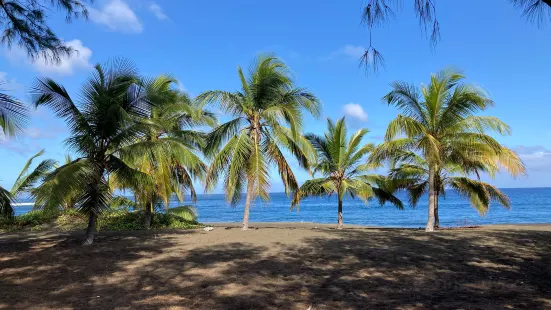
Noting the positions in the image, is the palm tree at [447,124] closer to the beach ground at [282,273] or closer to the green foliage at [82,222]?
the beach ground at [282,273]

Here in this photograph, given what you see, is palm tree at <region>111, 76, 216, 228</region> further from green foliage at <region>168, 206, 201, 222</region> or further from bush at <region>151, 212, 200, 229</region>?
green foliage at <region>168, 206, 201, 222</region>

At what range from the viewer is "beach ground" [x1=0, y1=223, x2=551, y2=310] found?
492 centimetres

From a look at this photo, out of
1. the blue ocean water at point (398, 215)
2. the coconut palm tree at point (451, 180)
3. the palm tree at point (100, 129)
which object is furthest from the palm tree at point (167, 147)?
the coconut palm tree at point (451, 180)

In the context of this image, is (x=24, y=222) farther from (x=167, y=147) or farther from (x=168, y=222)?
(x=167, y=147)

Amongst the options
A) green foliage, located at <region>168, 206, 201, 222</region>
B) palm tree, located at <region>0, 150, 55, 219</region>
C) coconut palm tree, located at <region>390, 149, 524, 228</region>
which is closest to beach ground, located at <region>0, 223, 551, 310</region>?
palm tree, located at <region>0, 150, 55, 219</region>

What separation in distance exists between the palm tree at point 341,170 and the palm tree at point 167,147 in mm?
4690

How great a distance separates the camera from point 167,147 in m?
9.99

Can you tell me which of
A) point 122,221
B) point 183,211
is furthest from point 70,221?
point 183,211

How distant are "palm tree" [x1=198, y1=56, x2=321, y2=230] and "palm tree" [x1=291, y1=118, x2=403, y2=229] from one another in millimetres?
2661

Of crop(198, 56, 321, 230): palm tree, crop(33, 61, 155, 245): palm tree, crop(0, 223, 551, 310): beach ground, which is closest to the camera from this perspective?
crop(0, 223, 551, 310): beach ground

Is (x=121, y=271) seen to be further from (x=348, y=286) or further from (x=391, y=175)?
(x=391, y=175)

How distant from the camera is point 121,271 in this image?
6609 mm

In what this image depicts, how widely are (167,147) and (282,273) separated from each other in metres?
5.14

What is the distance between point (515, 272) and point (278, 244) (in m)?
4.96
